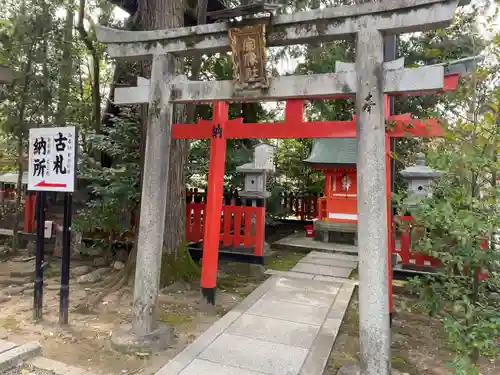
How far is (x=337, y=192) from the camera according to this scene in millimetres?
11180

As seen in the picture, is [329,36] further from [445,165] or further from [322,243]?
[322,243]

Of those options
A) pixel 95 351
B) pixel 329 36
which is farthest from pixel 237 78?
pixel 95 351

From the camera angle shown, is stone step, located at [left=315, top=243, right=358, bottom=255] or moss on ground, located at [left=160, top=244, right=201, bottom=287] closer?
moss on ground, located at [left=160, top=244, right=201, bottom=287]

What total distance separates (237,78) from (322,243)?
7583mm

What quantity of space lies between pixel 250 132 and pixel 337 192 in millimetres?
7051

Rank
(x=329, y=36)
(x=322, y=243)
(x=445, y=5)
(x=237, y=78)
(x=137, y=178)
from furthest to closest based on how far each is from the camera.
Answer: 1. (x=322, y=243)
2. (x=137, y=178)
3. (x=237, y=78)
4. (x=329, y=36)
5. (x=445, y=5)

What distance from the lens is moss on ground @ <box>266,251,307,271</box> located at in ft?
27.7

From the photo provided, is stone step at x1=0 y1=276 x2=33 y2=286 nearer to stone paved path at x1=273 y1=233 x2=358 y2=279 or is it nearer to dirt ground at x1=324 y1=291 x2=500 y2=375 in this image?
stone paved path at x1=273 y1=233 x2=358 y2=279

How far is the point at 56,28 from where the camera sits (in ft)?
27.9

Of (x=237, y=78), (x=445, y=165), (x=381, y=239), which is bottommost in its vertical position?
(x=381, y=239)

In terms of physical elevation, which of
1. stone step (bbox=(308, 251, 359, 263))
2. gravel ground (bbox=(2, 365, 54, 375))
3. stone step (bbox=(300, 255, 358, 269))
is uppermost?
stone step (bbox=(308, 251, 359, 263))

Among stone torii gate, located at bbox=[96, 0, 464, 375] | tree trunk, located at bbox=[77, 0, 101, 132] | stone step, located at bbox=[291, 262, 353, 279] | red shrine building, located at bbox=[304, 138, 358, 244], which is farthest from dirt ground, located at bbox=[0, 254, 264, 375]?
tree trunk, located at bbox=[77, 0, 101, 132]

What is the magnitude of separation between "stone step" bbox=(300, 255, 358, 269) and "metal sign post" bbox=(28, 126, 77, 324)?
17.6 feet

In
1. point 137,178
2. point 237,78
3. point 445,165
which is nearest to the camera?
point 445,165
